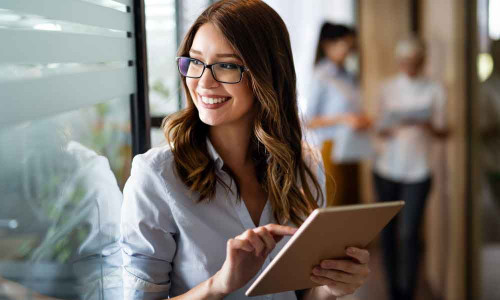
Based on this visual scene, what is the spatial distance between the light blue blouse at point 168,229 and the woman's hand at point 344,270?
198mm

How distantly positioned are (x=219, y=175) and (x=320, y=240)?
1.07ft

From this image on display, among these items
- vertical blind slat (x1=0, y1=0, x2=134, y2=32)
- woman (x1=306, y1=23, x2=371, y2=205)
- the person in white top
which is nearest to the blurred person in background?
vertical blind slat (x1=0, y1=0, x2=134, y2=32)

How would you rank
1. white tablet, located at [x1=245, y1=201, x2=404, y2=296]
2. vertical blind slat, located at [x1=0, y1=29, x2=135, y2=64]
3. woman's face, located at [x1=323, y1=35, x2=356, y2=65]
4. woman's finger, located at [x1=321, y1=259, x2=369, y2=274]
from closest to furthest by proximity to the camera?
vertical blind slat, located at [x1=0, y1=29, x2=135, y2=64] < white tablet, located at [x1=245, y1=201, x2=404, y2=296] < woman's finger, located at [x1=321, y1=259, x2=369, y2=274] < woman's face, located at [x1=323, y1=35, x2=356, y2=65]

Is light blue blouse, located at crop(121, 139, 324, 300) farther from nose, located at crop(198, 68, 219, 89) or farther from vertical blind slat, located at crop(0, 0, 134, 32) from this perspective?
vertical blind slat, located at crop(0, 0, 134, 32)

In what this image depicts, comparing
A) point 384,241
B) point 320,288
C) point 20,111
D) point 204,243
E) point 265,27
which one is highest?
point 265,27

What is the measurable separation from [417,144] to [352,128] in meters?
0.78

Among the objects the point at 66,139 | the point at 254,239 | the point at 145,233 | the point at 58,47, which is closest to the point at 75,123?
the point at 66,139

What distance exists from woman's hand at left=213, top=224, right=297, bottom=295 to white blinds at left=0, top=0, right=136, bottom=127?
368 mm

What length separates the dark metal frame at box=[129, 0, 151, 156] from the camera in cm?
132

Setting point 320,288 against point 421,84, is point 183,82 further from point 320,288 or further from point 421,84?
point 421,84

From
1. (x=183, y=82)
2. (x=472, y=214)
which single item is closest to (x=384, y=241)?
(x=472, y=214)

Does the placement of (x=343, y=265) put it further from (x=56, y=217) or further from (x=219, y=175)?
(x=56, y=217)

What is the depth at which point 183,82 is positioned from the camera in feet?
4.27

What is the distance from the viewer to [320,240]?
1.04 meters
